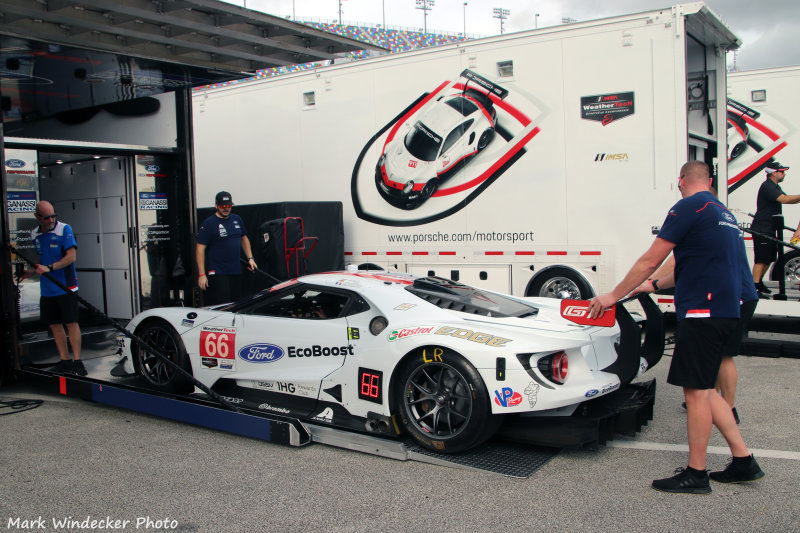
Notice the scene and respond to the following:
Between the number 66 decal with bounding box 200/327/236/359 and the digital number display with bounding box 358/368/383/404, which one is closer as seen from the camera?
the digital number display with bounding box 358/368/383/404

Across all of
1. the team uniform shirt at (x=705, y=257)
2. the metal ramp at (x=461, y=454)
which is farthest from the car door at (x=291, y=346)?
the team uniform shirt at (x=705, y=257)

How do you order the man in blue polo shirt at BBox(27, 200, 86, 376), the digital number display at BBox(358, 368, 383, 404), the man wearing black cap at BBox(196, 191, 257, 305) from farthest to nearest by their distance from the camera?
the man wearing black cap at BBox(196, 191, 257, 305) < the man in blue polo shirt at BBox(27, 200, 86, 376) < the digital number display at BBox(358, 368, 383, 404)

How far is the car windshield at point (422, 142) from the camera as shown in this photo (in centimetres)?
902

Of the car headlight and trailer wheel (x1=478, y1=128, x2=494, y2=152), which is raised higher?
trailer wheel (x1=478, y1=128, x2=494, y2=152)

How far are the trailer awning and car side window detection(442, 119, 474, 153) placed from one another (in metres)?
1.67

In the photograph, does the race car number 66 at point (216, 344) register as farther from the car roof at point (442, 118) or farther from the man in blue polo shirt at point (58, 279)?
the car roof at point (442, 118)

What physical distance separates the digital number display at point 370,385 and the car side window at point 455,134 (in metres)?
4.98

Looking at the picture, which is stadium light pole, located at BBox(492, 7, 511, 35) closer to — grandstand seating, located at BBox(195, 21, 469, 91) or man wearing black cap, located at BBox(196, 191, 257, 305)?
grandstand seating, located at BBox(195, 21, 469, 91)

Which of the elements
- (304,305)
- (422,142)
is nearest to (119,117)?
(422,142)

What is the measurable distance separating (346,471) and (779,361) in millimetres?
5126

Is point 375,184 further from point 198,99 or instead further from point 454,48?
point 198,99

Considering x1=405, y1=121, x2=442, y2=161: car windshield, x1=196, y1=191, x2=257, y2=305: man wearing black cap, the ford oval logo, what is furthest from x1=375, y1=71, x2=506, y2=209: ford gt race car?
the ford oval logo

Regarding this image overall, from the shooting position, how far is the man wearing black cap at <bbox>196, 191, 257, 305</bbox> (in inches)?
289

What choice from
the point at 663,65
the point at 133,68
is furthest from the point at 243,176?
the point at 663,65
